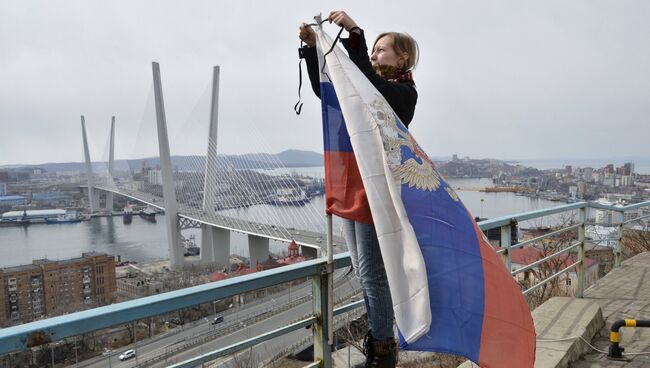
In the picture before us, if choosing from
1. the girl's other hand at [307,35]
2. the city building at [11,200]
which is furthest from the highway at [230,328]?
the city building at [11,200]

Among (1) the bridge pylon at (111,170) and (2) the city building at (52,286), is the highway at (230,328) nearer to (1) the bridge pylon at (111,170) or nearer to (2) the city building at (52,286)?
(2) the city building at (52,286)

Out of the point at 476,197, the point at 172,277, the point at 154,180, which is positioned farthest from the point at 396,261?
the point at 154,180

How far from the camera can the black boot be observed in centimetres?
110

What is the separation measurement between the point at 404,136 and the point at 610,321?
2.24 metres

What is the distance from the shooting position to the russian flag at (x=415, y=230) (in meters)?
0.98

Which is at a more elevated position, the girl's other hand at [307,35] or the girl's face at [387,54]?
the girl's other hand at [307,35]

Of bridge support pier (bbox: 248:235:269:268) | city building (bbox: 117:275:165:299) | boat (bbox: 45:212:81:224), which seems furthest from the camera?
boat (bbox: 45:212:81:224)

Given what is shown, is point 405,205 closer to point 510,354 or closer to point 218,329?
point 510,354

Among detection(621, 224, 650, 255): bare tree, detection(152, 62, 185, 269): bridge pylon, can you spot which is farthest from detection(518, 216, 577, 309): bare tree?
detection(152, 62, 185, 269): bridge pylon

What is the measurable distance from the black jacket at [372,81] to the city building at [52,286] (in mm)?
13660

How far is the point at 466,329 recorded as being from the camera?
1.03 m

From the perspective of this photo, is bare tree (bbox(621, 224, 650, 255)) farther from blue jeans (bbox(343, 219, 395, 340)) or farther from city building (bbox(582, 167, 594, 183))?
city building (bbox(582, 167, 594, 183))

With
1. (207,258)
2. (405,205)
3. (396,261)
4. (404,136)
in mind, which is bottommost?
(207,258)

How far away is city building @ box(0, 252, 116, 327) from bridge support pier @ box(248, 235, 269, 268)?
14.7ft
